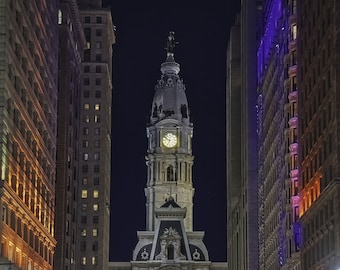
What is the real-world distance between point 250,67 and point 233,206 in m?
37.5

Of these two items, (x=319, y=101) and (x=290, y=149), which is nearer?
(x=319, y=101)

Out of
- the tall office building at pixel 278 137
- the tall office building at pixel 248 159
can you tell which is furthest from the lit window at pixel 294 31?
the tall office building at pixel 248 159

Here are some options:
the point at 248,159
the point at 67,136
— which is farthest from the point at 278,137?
the point at 67,136

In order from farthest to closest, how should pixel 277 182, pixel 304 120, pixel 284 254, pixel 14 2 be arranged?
pixel 277 182 < pixel 284 254 < pixel 304 120 < pixel 14 2

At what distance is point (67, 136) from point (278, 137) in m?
44.5

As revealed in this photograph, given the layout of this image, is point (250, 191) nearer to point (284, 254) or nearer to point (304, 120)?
point (284, 254)

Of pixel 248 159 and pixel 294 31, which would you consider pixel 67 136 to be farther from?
pixel 294 31

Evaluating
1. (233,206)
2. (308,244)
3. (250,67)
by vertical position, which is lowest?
(308,244)

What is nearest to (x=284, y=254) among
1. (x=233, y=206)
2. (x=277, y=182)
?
(x=277, y=182)

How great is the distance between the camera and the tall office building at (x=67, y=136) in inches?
6353

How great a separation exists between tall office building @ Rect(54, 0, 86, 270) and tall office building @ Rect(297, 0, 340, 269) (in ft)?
189

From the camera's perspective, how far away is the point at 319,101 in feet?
323

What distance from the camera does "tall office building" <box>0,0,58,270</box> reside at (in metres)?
87.6

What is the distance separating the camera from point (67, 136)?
168125mm
